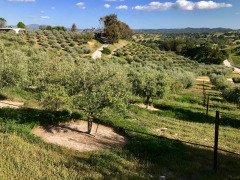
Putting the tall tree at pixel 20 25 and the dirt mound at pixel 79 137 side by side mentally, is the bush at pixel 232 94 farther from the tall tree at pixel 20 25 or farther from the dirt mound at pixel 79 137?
the tall tree at pixel 20 25

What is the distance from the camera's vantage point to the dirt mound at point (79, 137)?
11680mm

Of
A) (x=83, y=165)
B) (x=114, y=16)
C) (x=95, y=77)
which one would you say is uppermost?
(x=114, y=16)

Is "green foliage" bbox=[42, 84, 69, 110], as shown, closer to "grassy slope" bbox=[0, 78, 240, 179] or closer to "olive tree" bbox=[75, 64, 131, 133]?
"olive tree" bbox=[75, 64, 131, 133]

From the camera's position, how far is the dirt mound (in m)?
11.7

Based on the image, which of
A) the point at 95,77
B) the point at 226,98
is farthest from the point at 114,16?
the point at 95,77

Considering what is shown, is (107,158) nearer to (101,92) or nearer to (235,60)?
(101,92)

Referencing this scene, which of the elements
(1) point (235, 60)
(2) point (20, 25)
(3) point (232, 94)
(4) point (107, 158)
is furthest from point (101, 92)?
(1) point (235, 60)

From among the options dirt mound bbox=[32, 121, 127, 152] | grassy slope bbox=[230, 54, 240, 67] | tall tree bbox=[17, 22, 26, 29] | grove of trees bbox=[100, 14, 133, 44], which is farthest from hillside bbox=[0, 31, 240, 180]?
grassy slope bbox=[230, 54, 240, 67]

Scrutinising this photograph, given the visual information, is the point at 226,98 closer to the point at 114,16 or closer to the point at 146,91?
the point at 146,91

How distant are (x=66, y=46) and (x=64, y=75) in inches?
1984

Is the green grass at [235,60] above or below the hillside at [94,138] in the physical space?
above

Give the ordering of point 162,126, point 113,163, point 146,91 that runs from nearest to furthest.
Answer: point 113,163, point 162,126, point 146,91

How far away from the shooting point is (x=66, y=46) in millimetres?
59469

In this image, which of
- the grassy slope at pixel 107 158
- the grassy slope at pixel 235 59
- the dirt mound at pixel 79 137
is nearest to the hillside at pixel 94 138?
the grassy slope at pixel 107 158
